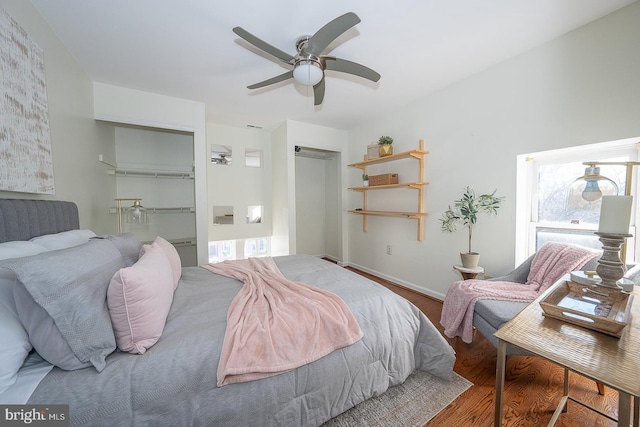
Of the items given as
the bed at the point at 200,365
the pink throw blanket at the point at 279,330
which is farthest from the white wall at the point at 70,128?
the pink throw blanket at the point at 279,330

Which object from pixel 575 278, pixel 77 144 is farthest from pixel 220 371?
pixel 77 144

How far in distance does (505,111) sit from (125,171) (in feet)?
15.1

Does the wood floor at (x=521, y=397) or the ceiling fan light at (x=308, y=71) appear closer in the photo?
the wood floor at (x=521, y=397)

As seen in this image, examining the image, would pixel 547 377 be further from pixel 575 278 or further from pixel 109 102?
pixel 109 102

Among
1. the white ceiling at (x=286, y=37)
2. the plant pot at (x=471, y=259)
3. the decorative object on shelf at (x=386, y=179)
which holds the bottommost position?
the plant pot at (x=471, y=259)

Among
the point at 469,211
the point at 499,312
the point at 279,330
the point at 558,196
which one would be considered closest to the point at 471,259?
the point at 469,211

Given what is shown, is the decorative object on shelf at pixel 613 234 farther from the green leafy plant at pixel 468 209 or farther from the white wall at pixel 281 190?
the white wall at pixel 281 190

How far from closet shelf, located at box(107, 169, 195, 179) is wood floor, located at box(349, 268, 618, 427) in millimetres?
4016

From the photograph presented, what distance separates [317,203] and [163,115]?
3.05 metres

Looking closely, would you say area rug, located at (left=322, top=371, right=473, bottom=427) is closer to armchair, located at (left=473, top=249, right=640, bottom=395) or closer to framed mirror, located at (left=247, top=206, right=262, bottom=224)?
armchair, located at (left=473, top=249, right=640, bottom=395)

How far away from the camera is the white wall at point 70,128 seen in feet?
4.98

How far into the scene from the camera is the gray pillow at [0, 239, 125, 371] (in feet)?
2.50

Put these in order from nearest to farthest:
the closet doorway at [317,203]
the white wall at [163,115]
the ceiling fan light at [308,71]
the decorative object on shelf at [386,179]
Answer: the ceiling fan light at [308,71], the white wall at [163,115], the decorative object on shelf at [386,179], the closet doorway at [317,203]

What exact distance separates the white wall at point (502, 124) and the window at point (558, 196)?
0.13 metres
